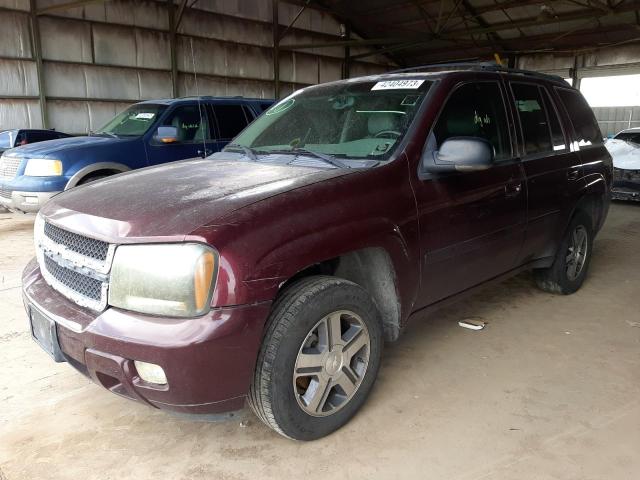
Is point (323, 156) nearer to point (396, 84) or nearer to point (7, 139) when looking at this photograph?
point (396, 84)

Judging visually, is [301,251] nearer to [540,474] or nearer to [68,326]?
[68,326]

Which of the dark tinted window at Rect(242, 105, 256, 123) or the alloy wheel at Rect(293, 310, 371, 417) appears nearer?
the alloy wheel at Rect(293, 310, 371, 417)

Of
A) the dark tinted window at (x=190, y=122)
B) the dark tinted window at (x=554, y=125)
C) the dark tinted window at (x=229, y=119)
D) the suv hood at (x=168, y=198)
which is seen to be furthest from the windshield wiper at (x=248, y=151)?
the dark tinted window at (x=229, y=119)

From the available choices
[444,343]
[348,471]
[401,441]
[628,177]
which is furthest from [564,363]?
[628,177]

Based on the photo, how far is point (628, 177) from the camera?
877cm

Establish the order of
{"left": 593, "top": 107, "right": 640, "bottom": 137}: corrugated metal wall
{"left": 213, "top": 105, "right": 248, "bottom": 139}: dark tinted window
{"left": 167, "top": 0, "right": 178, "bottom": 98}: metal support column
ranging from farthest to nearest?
{"left": 593, "top": 107, "right": 640, "bottom": 137}: corrugated metal wall
{"left": 167, "top": 0, "right": 178, "bottom": 98}: metal support column
{"left": 213, "top": 105, "right": 248, "bottom": 139}: dark tinted window

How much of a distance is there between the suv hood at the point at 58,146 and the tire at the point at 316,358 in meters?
5.38

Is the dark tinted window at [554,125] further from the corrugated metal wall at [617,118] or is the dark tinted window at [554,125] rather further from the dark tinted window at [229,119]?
the corrugated metal wall at [617,118]

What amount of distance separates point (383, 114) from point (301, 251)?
121 cm

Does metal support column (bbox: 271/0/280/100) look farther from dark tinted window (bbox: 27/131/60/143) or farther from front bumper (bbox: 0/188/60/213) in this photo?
front bumper (bbox: 0/188/60/213)

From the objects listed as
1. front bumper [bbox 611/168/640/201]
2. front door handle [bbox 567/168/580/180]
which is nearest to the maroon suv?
front door handle [bbox 567/168/580/180]

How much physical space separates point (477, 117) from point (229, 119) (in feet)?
16.8

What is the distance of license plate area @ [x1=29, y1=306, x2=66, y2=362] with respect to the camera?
7.28 ft

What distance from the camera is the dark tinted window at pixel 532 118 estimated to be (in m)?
3.55
